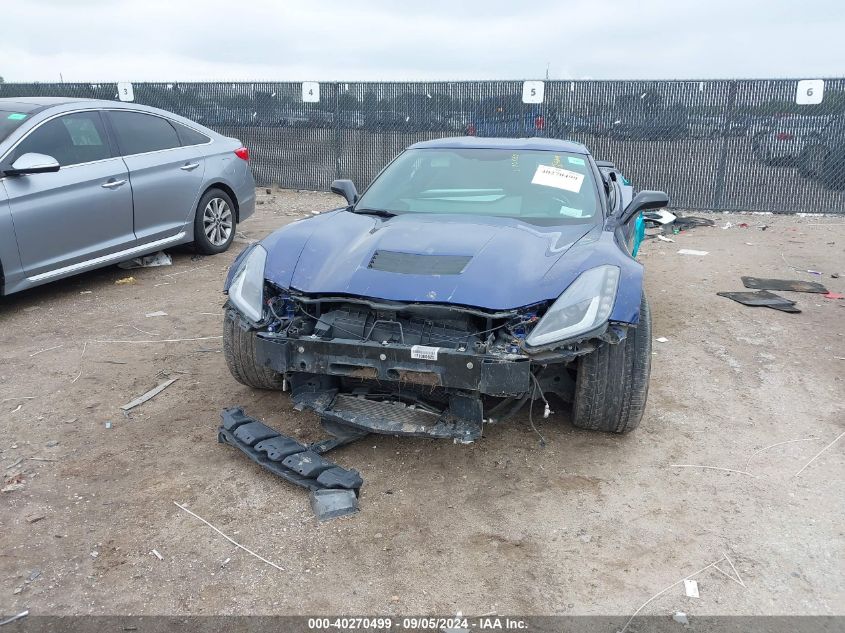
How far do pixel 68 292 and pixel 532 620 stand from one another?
18.3 ft

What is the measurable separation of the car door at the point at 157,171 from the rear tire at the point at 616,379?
4.85 meters

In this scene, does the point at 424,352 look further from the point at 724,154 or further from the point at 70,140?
the point at 724,154

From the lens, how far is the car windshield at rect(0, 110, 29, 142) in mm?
5855

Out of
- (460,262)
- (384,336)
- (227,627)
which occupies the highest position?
(460,262)

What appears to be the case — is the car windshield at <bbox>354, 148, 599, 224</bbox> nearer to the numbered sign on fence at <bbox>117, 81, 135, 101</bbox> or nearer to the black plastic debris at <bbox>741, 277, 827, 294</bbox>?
the black plastic debris at <bbox>741, 277, 827, 294</bbox>

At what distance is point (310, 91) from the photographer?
13.1m

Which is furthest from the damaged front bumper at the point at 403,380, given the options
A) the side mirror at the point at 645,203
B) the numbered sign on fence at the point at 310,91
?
the numbered sign on fence at the point at 310,91

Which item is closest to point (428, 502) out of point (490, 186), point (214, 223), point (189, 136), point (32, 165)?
point (490, 186)

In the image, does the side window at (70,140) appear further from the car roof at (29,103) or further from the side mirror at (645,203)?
the side mirror at (645,203)

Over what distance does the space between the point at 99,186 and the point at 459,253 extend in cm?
413

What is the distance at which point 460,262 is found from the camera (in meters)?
3.47

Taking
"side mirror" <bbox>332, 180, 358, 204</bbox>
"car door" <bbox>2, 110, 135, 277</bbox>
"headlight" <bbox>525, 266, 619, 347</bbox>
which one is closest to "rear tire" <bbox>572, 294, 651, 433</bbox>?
"headlight" <bbox>525, 266, 619, 347</bbox>

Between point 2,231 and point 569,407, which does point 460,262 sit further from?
point 2,231

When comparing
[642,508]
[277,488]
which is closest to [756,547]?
[642,508]
